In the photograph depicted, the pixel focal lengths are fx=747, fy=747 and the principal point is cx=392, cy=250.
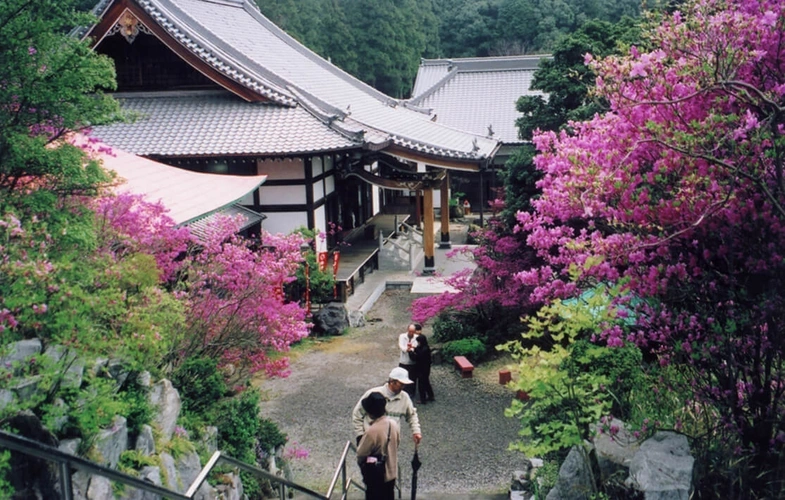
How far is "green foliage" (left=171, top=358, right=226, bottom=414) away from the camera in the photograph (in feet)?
24.9

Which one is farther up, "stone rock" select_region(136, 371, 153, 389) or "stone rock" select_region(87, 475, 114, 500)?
"stone rock" select_region(136, 371, 153, 389)

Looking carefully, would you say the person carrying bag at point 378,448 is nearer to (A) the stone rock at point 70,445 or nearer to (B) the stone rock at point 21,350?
(A) the stone rock at point 70,445

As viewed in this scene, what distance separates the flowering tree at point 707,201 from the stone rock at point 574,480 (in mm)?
1036

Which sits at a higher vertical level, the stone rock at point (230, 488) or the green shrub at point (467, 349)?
the stone rock at point (230, 488)

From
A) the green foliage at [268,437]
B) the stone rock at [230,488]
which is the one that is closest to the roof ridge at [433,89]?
the green foliage at [268,437]

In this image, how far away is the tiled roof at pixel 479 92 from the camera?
31938 millimetres

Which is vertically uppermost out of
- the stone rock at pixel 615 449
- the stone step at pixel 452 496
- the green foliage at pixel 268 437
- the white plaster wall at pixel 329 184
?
the white plaster wall at pixel 329 184

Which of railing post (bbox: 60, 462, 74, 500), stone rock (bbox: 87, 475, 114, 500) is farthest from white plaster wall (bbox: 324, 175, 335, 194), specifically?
railing post (bbox: 60, 462, 74, 500)

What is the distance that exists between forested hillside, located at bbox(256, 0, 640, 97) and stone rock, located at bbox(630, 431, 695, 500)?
41.9 m

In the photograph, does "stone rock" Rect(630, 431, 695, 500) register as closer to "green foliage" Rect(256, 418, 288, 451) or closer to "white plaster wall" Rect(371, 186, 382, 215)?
"green foliage" Rect(256, 418, 288, 451)

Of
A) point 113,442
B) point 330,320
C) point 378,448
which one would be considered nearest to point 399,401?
point 378,448

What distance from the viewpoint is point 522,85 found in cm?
3334

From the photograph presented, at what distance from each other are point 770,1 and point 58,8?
511 centimetres

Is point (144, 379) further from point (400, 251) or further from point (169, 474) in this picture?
point (400, 251)
